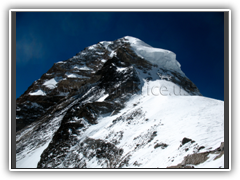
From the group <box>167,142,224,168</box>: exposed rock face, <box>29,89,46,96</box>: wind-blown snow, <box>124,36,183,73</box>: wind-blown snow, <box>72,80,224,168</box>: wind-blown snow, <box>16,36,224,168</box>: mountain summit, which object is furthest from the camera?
<box>29,89,46,96</box>: wind-blown snow

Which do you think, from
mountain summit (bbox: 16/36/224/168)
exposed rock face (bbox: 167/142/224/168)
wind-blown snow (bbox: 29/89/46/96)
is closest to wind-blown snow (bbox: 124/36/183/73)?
mountain summit (bbox: 16/36/224/168)

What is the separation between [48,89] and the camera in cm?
6000

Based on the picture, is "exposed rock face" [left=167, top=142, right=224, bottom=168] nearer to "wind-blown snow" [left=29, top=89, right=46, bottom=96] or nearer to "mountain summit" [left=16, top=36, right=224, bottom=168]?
"mountain summit" [left=16, top=36, right=224, bottom=168]

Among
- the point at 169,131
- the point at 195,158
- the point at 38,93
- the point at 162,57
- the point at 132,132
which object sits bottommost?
the point at 132,132

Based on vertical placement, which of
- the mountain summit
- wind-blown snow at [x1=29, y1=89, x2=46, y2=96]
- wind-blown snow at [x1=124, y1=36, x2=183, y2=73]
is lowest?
Result: the mountain summit

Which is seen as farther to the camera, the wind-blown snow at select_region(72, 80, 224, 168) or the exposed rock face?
the wind-blown snow at select_region(72, 80, 224, 168)

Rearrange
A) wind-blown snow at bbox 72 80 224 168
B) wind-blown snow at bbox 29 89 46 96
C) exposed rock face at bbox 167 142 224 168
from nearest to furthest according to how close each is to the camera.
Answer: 1. exposed rock face at bbox 167 142 224 168
2. wind-blown snow at bbox 72 80 224 168
3. wind-blown snow at bbox 29 89 46 96

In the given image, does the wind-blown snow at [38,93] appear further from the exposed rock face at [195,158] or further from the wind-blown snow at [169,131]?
the exposed rock face at [195,158]

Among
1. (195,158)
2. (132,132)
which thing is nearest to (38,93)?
(132,132)

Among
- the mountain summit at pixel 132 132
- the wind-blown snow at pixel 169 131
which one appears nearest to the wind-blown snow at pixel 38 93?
the mountain summit at pixel 132 132

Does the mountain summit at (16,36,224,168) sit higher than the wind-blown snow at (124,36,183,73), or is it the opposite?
the wind-blown snow at (124,36,183,73)

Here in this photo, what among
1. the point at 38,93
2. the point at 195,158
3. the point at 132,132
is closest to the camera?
the point at 195,158

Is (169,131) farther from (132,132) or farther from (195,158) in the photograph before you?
(195,158)
